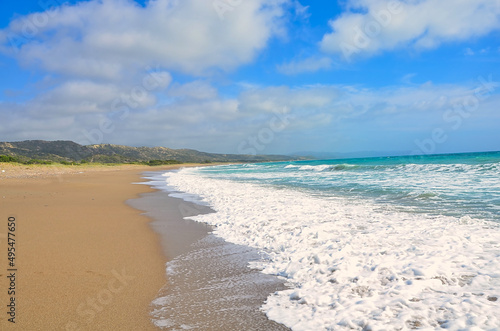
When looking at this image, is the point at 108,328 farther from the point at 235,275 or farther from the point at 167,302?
the point at 235,275

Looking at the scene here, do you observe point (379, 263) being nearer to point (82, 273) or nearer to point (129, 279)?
point (129, 279)

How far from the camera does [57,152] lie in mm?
107250

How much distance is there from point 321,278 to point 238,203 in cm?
775

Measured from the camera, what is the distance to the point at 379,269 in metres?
4.56

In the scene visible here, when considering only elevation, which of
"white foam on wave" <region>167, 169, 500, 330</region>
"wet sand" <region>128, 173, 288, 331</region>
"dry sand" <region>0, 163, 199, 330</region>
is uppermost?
"white foam on wave" <region>167, 169, 500, 330</region>

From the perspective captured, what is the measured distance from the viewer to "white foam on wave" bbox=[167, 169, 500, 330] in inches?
129

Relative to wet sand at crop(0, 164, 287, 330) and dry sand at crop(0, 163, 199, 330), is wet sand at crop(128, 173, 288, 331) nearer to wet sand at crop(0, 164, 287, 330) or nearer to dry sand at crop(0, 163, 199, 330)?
wet sand at crop(0, 164, 287, 330)

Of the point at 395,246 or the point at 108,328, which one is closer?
the point at 108,328

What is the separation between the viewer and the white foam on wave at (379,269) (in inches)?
129

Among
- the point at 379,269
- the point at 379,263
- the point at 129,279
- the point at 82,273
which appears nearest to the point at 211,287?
the point at 129,279

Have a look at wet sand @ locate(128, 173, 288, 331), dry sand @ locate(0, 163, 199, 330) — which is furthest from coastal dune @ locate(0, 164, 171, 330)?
wet sand @ locate(128, 173, 288, 331)

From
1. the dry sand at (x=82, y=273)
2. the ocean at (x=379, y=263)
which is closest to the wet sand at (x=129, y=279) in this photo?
the dry sand at (x=82, y=273)

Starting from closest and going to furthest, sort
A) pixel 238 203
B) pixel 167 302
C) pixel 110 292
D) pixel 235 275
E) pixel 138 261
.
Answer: pixel 167 302 → pixel 110 292 → pixel 235 275 → pixel 138 261 → pixel 238 203

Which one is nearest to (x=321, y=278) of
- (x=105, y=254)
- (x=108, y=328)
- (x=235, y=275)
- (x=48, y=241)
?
(x=235, y=275)
